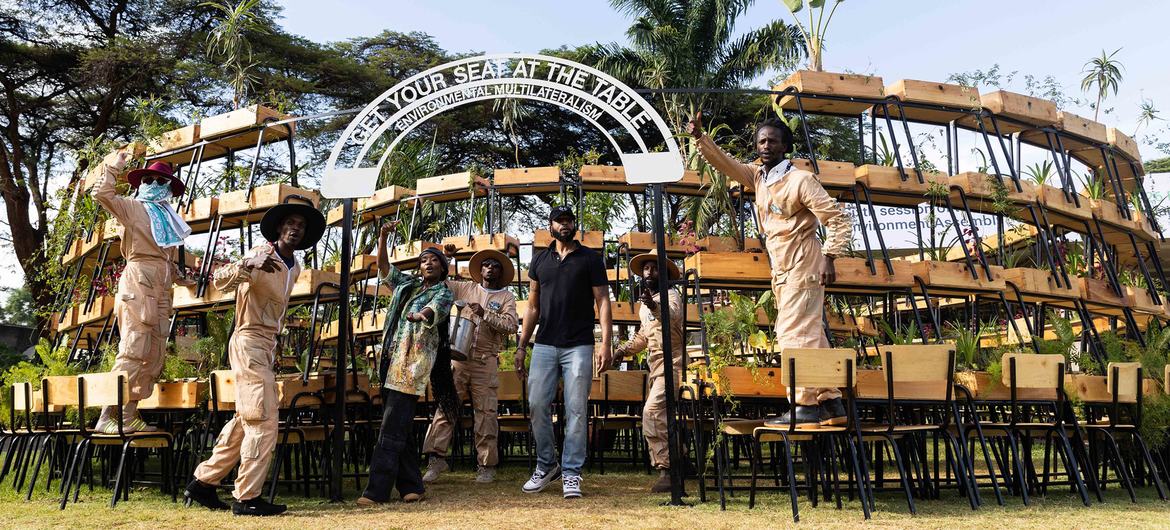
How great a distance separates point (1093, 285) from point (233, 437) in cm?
812

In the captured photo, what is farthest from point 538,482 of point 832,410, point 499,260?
point 832,410

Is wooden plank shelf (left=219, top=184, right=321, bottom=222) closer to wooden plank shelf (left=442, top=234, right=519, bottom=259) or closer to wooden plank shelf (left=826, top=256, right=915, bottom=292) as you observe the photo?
wooden plank shelf (left=442, top=234, right=519, bottom=259)

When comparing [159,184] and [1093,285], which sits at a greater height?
[159,184]

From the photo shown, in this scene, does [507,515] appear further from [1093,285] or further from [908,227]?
[1093,285]

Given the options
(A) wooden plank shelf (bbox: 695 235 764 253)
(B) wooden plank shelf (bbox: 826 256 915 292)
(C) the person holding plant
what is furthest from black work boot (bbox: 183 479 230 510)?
(A) wooden plank shelf (bbox: 695 235 764 253)

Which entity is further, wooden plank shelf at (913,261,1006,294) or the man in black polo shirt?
wooden plank shelf at (913,261,1006,294)

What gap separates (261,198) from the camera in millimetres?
7805

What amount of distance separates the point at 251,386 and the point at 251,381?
3cm

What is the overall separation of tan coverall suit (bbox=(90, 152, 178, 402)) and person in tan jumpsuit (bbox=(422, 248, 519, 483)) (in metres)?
2.12

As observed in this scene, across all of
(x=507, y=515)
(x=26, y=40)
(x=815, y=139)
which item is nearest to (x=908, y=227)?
(x=507, y=515)

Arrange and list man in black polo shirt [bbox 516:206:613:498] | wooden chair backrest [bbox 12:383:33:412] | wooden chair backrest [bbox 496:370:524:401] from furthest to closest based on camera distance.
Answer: wooden chair backrest [bbox 496:370:524:401], wooden chair backrest [bbox 12:383:33:412], man in black polo shirt [bbox 516:206:613:498]

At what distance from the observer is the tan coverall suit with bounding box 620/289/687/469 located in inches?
257

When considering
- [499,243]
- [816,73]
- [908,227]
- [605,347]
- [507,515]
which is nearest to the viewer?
[507,515]

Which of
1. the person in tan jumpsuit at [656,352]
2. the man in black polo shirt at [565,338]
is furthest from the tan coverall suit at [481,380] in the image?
the person in tan jumpsuit at [656,352]
